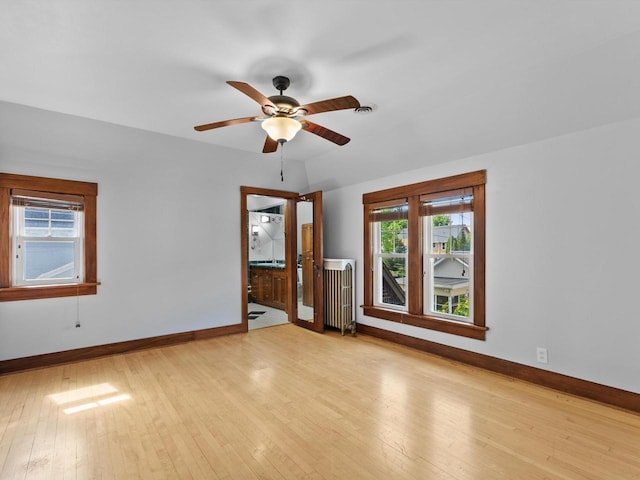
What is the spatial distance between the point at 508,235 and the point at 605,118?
48.6 inches

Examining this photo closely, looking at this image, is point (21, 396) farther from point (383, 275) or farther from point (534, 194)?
point (534, 194)

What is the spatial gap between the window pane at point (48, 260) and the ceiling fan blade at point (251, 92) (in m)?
3.07

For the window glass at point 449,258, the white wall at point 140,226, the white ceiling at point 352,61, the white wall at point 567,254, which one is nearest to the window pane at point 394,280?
the window glass at point 449,258

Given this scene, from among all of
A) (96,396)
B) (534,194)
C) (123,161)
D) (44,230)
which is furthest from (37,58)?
(534,194)

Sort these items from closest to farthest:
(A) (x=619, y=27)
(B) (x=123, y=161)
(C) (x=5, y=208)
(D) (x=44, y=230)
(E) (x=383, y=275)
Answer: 1. (A) (x=619, y=27)
2. (C) (x=5, y=208)
3. (D) (x=44, y=230)
4. (B) (x=123, y=161)
5. (E) (x=383, y=275)

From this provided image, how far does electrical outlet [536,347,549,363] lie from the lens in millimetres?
3043

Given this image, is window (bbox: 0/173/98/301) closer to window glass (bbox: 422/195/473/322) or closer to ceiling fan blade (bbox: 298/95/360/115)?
ceiling fan blade (bbox: 298/95/360/115)

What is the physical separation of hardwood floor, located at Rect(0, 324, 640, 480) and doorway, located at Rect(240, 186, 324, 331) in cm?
176

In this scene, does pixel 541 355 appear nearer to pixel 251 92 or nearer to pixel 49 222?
pixel 251 92

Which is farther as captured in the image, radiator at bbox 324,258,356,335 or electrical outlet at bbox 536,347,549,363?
radiator at bbox 324,258,356,335

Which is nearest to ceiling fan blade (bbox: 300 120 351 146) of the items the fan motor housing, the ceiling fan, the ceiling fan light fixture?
the ceiling fan

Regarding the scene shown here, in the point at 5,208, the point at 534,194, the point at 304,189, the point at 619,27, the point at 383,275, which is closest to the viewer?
the point at 619,27

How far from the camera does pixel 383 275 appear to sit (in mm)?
4867

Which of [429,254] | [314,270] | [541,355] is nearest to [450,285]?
[429,254]
